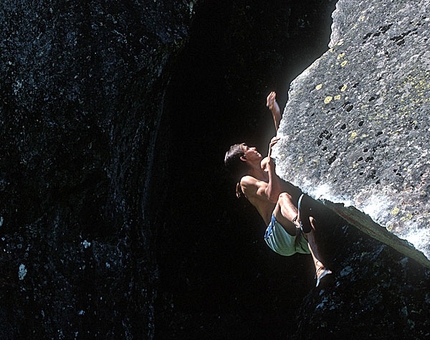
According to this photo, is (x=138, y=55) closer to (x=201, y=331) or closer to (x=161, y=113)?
(x=161, y=113)

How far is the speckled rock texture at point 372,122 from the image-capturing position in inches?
81.7

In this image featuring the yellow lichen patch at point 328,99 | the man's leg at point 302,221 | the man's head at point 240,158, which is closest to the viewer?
the yellow lichen patch at point 328,99


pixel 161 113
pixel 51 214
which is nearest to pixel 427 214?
pixel 51 214

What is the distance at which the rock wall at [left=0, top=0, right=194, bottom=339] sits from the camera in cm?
474

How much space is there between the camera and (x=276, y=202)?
4980mm

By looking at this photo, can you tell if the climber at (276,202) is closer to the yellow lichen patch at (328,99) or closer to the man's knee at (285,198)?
the man's knee at (285,198)

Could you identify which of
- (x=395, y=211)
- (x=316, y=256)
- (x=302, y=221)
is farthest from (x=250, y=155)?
(x=395, y=211)

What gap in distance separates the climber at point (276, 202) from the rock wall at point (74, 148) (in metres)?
0.98

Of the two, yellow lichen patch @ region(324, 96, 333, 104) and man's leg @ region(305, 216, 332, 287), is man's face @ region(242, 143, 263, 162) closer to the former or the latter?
man's leg @ region(305, 216, 332, 287)

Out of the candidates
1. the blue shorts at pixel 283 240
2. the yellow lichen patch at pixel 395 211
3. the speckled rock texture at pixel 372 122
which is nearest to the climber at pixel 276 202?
the blue shorts at pixel 283 240

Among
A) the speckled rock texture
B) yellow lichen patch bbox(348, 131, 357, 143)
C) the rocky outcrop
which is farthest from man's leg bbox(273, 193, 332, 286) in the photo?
yellow lichen patch bbox(348, 131, 357, 143)

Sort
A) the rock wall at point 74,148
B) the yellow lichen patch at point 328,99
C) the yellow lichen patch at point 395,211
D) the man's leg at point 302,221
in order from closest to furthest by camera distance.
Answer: the yellow lichen patch at point 395,211 < the yellow lichen patch at point 328,99 < the man's leg at point 302,221 < the rock wall at point 74,148

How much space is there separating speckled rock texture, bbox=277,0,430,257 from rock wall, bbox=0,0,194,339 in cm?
252

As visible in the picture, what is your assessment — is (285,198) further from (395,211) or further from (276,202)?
(395,211)
